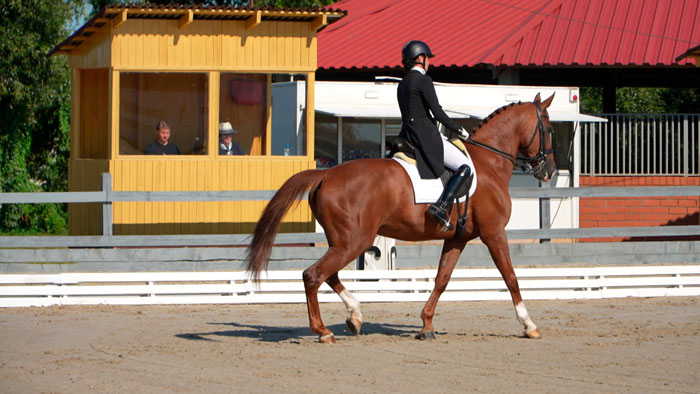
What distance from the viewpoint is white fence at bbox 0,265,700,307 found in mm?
11195

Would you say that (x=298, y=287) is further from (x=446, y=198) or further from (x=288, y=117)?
(x=288, y=117)

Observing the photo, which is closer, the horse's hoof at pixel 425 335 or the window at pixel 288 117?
the horse's hoof at pixel 425 335

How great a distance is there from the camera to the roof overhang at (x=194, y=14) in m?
13.8

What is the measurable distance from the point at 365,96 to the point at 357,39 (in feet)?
20.6

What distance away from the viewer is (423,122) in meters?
8.83

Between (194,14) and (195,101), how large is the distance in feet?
4.04

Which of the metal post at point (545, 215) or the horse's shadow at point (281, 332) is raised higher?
the metal post at point (545, 215)

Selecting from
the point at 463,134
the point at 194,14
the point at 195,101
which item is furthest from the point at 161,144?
the point at 463,134

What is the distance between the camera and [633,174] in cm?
1903

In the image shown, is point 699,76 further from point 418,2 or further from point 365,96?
point 365,96

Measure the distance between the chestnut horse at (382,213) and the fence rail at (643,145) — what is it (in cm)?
992

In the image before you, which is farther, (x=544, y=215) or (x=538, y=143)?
(x=544, y=215)

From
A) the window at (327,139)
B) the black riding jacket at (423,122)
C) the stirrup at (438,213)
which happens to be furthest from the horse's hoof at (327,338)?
the window at (327,139)

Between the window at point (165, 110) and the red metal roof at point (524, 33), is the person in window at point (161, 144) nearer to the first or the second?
the window at point (165, 110)
